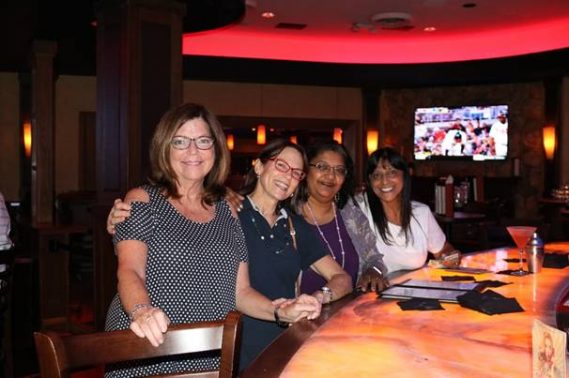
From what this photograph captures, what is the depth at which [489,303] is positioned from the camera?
2.05 m

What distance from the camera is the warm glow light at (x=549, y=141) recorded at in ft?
34.4

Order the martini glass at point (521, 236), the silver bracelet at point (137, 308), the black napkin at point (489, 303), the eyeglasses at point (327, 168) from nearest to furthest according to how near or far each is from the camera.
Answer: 1. the silver bracelet at point (137, 308)
2. the black napkin at point (489, 303)
3. the martini glass at point (521, 236)
4. the eyeglasses at point (327, 168)

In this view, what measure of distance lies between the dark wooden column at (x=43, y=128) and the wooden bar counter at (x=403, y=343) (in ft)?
17.5

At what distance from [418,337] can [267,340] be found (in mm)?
741

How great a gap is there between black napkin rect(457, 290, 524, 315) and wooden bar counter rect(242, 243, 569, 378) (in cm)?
3

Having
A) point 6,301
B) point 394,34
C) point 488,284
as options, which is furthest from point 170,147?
point 394,34

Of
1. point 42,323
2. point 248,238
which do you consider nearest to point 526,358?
point 248,238

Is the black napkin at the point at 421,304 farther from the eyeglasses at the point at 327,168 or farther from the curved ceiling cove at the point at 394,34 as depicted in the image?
the curved ceiling cove at the point at 394,34

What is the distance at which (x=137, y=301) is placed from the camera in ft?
5.58

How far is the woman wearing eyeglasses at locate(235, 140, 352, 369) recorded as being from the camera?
7.59 feet

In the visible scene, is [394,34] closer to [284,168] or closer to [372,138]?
[372,138]

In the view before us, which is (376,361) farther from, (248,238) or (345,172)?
(345,172)

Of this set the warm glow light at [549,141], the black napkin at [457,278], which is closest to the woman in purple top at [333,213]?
the black napkin at [457,278]

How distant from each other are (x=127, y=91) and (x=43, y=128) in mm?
2395
